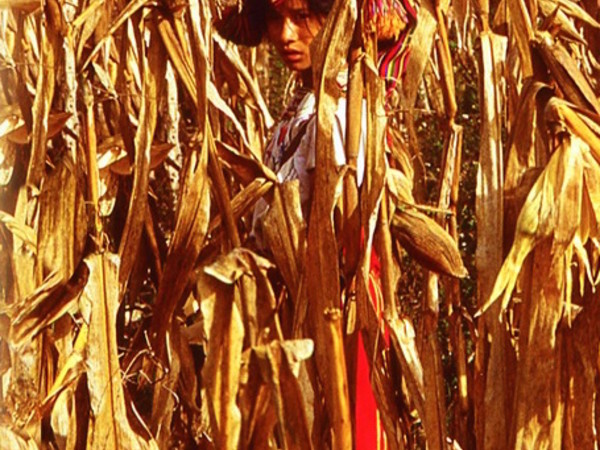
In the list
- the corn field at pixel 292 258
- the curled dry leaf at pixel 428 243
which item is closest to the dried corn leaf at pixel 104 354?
the corn field at pixel 292 258

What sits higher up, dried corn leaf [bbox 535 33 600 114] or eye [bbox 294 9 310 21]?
eye [bbox 294 9 310 21]

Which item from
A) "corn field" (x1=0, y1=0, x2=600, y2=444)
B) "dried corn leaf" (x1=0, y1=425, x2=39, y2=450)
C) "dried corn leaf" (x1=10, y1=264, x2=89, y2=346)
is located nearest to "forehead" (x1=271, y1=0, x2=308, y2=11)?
"corn field" (x1=0, y1=0, x2=600, y2=444)

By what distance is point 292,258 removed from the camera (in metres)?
1.16

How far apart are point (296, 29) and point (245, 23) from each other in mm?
93

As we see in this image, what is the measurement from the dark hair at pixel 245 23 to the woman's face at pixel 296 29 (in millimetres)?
37

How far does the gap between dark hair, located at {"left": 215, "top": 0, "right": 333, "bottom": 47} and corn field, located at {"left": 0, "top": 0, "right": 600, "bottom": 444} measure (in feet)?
0.90

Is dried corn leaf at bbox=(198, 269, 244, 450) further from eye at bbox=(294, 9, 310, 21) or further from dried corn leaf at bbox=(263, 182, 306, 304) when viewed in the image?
eye at bbox=(294, 9, 310, 21)

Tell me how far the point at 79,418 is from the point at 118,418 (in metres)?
0.08

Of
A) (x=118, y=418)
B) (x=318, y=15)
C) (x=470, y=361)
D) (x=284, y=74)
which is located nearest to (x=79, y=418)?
(x=118, y=418)

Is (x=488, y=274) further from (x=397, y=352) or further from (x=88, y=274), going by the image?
(x=88, y=274)

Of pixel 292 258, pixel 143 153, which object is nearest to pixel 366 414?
pixel 292 258

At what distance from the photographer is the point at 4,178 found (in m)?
1.26

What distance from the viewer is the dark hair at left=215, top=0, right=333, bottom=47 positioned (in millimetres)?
1533

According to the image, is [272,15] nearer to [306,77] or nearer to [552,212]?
[306,77]
